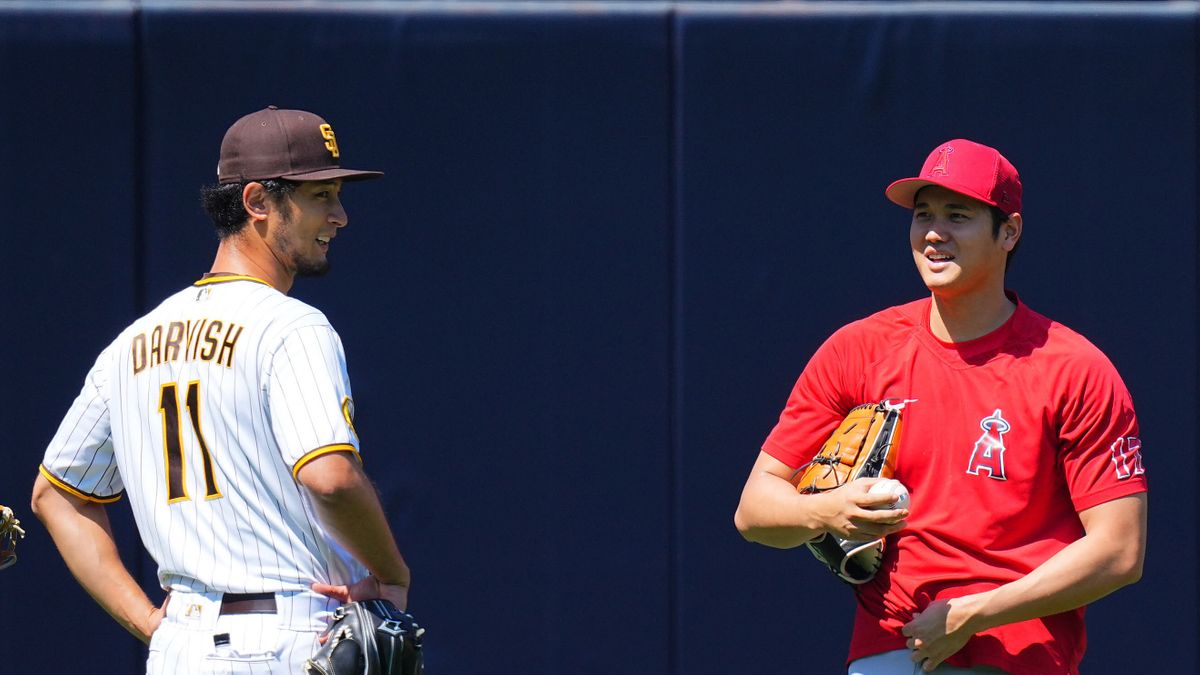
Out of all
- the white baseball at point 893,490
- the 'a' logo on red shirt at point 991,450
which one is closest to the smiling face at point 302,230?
the white baseball at point 893,490

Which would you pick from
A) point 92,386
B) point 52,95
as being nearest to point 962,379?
point 92,386

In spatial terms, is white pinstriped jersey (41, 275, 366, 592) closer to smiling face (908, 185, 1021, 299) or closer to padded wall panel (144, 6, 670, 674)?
smiling face (908, 185, 1021, 299)

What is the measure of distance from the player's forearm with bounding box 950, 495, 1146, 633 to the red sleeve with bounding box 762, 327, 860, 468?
0.40 m

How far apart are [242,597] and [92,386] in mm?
480

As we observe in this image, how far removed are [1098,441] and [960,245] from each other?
411 mm

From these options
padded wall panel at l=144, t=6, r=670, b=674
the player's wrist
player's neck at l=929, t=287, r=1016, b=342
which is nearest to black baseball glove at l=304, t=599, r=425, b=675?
the player's wrist

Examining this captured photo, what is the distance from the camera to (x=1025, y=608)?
220cm

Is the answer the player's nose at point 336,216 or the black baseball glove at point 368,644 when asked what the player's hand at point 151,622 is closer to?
the black baseball glove at point 368,644

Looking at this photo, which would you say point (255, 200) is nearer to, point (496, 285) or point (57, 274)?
point (496, 285)

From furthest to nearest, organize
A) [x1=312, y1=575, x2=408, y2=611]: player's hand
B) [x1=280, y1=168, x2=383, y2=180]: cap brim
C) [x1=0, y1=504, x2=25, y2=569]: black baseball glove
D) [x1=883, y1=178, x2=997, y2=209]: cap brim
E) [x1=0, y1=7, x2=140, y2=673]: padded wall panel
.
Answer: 1. [x1=0, y1=7, x2=140, y2=673]: padded wall panel
2. [x1=0, y1=504, x2=25, y2=569]: black baseball glove
3. [x1=883, y1=178, x2=997, y2=209]: cap brim
4. [x1=280, y1=168, x2=383, y2=180]: cap brim
5. [x1=312, y1=575, x2=408, y2=611]: player's hand

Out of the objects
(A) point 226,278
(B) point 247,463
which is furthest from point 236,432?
(A) point 226,278

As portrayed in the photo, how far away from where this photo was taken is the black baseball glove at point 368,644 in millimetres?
2029

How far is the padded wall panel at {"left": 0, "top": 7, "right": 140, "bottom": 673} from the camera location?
3.79 m

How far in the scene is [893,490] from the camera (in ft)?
7.18
